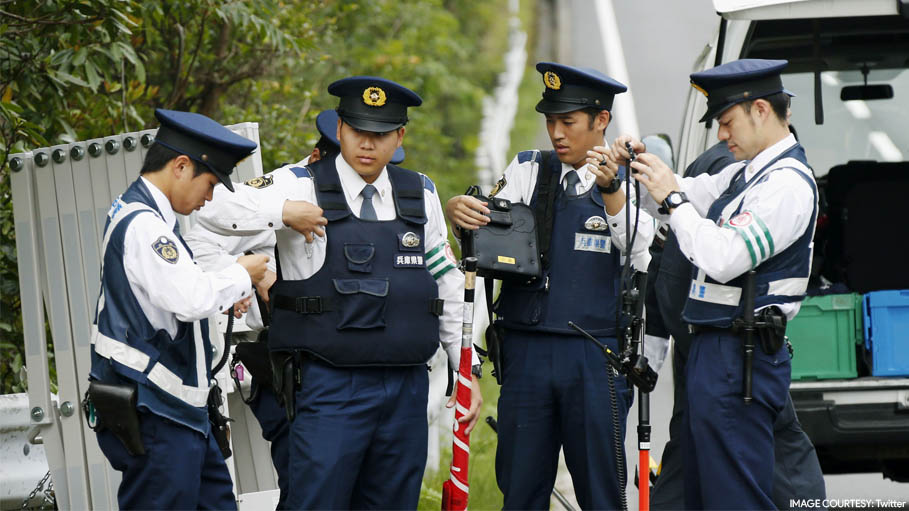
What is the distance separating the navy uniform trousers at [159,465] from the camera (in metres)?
5.17

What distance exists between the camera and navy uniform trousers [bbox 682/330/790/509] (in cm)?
571

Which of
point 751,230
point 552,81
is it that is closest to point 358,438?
point 751,230

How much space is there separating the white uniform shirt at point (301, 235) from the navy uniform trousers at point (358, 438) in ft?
1.22

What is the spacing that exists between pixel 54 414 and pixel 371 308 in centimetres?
174

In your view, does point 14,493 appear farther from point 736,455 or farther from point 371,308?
point 736,455

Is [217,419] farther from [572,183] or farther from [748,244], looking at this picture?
[748,244]

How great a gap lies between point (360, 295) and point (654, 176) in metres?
1.35

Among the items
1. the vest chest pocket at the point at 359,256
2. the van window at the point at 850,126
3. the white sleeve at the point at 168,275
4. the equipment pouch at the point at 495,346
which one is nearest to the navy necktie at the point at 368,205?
the vest chest pocket at the point at 359,256

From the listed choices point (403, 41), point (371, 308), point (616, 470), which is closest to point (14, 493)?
point (371, 308)

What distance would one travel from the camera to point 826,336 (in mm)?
7520

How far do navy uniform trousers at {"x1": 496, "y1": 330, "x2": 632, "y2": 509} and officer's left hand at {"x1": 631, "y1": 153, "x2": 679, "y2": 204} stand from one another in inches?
33.1

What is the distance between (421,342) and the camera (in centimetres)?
570

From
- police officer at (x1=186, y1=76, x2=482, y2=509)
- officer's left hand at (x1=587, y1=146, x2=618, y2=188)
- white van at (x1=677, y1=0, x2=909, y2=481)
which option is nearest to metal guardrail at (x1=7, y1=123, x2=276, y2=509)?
police officer at (x1=186, y1=76, x2=482, y2=509)

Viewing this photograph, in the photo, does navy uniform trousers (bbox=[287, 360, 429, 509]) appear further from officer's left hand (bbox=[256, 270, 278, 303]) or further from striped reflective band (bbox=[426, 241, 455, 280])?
officer's left hand (bbox=[256, 270, 278, 303])
